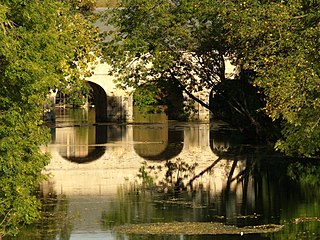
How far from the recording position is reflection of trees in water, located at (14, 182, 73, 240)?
21328mm

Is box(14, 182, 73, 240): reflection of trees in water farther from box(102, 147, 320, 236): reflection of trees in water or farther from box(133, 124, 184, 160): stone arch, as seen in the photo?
box(133, 124, 184, 160): stone arch

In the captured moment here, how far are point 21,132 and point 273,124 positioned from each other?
22.6 metres

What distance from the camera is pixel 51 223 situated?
2312cm

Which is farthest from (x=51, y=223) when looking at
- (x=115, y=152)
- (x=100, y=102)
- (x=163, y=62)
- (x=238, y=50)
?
(x=100, y=102)

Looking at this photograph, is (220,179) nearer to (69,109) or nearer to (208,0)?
(208,0)

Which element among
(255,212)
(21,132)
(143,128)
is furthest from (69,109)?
(21,132)

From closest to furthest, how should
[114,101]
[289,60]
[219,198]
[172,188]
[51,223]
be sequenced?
[51,223]
[289,60]
[219,198]
[172,188]
[114,101]

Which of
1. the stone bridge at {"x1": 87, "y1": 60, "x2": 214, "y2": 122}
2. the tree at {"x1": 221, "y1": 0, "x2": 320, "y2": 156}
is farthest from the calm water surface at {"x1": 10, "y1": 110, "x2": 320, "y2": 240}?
the stone bridge at {"x1": 87, "y1": 60, "x2": 214, "y2": 122}

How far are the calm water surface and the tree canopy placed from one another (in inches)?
67.9

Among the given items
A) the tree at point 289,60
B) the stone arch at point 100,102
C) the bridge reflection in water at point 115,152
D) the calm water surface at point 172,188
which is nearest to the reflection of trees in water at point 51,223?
the calm water surface at point 172,188

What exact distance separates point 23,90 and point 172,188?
1494cm

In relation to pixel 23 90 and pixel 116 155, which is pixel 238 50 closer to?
pixel 116 155

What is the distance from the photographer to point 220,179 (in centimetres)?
3269

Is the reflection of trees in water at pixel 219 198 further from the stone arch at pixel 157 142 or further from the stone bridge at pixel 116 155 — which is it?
the stone arch at pixel 157 142
